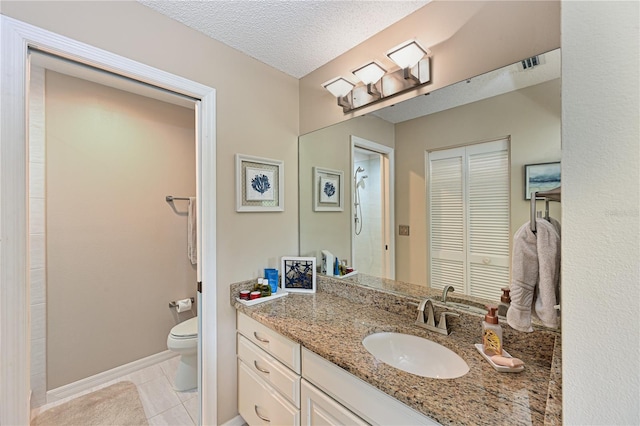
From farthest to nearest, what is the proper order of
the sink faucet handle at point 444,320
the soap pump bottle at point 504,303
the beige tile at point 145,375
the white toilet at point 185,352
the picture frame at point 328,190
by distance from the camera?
the beige tile at point 145,375 < the white toilet at point 185,352 < the picture frame at point 328,190 < the sink faucet handle at point 444,320 < the soap pump bottle at point 504,303

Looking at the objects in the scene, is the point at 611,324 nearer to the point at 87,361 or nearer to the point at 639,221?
the point at 639,221

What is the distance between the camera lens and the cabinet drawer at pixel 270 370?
121cm

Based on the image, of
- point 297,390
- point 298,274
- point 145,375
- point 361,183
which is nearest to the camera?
point 297,390

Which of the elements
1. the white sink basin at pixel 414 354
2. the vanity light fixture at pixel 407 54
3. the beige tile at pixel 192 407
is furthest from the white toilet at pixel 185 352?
the vanity light fixture at pixel 407 54

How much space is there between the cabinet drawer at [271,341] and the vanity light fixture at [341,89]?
1.42 meters

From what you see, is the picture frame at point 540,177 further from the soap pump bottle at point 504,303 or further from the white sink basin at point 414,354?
the white sink basin at point 414,354

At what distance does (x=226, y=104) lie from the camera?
1.61 m

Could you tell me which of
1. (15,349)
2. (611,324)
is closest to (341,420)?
(611,324)

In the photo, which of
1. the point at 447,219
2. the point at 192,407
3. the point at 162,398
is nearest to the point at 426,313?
the point at 447,219

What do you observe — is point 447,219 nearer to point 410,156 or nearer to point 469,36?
point 410,156

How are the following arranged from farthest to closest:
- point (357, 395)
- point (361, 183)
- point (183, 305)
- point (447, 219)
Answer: point (183, 305), point (361, 183), point (447, 219), point (357, 395)

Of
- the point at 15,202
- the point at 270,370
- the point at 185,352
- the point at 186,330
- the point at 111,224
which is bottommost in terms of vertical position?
the point at 185,352

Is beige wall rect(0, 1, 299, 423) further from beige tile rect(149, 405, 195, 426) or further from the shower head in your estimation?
the shower head

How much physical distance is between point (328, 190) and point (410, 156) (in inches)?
26.1
